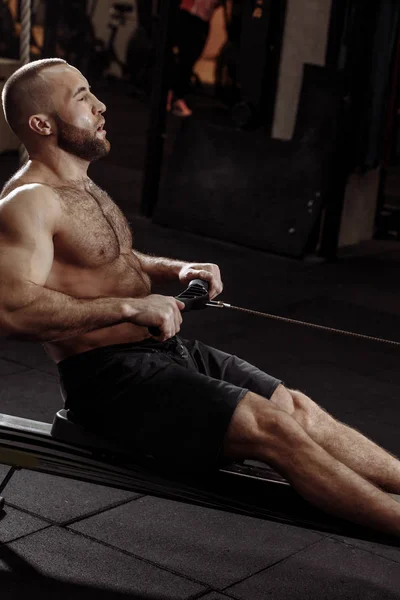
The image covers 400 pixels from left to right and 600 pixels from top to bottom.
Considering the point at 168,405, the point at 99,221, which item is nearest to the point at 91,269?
the point at 99,221

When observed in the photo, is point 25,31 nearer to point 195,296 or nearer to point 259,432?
point 195,296

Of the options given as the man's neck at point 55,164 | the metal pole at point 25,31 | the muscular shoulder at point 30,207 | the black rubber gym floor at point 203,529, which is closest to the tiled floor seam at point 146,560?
the black rubber gym floor at point 203,529

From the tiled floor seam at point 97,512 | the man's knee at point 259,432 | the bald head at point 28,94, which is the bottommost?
the tiled floor seam at point 97,512

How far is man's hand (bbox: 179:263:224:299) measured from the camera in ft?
10.9

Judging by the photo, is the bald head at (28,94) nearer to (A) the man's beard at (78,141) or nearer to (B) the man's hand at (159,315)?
(A) the man's beard at (78,141)

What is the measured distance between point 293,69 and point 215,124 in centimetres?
70

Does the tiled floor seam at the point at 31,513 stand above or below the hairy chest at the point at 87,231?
below

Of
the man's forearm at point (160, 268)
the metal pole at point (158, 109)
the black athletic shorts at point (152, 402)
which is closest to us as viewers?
the black athletic shorts at point (152, 402)

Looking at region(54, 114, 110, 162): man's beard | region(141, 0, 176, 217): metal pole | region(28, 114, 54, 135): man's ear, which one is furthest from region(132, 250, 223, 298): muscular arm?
region(141, 0, 176, 217): metal pole

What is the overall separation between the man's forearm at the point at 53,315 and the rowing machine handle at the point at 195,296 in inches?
8.0

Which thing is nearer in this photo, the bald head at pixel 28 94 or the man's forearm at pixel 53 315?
the man's forearm at pixel 53 315

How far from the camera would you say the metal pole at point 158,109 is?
7.73m

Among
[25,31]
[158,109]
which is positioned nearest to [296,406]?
[25,31]

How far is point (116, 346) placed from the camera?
10.2ft
